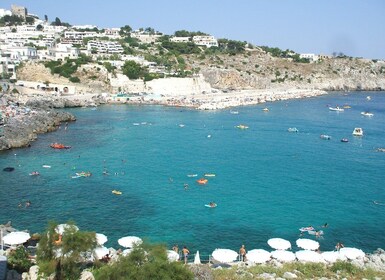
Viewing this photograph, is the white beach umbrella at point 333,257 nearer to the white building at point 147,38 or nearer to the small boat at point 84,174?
the small boat at point 84,174

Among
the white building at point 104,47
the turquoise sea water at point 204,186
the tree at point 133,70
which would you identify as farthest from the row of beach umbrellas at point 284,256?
the white building at point 104,47

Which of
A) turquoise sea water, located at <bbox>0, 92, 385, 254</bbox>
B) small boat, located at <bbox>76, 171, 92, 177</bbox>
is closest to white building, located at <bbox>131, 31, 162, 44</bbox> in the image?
turquoise sea water, located at <bbox>0, 92, 385, 254</bbox>

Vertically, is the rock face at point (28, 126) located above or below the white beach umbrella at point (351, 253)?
above

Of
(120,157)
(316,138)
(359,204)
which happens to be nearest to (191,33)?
(316,138)

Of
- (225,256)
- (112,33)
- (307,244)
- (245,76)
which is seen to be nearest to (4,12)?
(112,33)

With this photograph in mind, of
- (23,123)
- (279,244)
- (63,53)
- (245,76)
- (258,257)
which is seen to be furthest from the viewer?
(245,76)

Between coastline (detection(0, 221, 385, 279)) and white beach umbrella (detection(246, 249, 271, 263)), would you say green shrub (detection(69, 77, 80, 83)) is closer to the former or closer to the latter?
coastline (detection(0, 221, 385, 279))

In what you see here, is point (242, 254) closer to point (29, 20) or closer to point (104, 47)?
point (104, 47)
